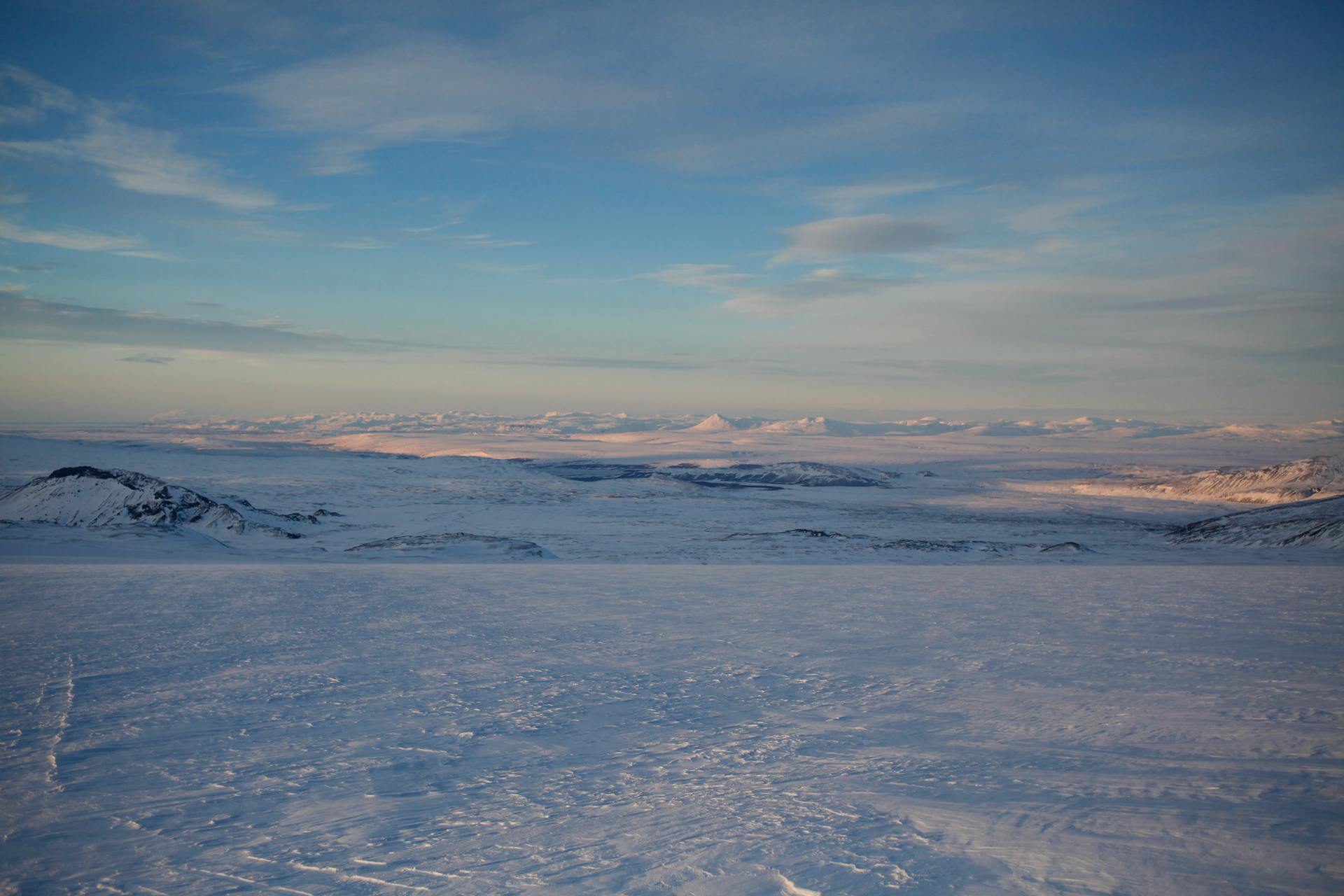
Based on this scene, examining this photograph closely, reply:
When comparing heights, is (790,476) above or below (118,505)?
below

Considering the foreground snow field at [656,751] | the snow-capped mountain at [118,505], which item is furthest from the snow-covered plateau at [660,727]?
the snow-capped mountain at [118,505]

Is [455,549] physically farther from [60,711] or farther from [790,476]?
[790,476]

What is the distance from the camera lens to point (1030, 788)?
10.2ft

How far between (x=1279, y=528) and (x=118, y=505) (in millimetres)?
24655

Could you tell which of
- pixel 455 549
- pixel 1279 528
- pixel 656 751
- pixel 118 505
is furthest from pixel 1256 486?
pixel 118 505

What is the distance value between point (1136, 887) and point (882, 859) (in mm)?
777

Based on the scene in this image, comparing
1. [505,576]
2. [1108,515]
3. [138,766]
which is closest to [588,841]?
[138,766]

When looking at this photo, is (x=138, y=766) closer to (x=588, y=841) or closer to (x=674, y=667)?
(x=588, y=841)

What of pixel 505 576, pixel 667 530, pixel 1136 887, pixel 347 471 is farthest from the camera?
pixel 347 471

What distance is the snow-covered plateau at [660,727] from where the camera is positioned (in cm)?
251

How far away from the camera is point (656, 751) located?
11.6ft

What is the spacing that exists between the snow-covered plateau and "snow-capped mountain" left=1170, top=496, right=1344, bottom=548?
678 centimetres

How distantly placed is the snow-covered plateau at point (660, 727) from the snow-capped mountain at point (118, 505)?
1.88 metres

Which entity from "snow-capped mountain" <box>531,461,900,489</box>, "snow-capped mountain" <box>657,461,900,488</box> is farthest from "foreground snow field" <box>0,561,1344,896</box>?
"snow-capped mountain" <box>657,461,900,488</box>
